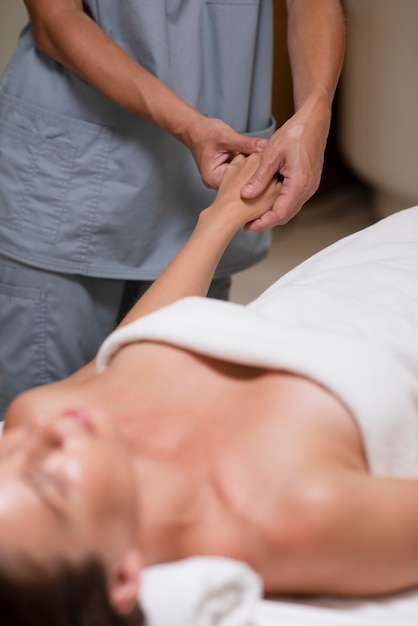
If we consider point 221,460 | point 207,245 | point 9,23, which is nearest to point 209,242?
point 207,245

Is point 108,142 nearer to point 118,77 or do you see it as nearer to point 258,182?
point 118,77

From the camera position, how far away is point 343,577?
0.90 metres

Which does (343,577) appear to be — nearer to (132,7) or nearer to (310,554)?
(310,554)

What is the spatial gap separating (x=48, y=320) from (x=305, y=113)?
21.7 inches

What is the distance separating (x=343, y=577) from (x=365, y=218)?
6.59 ft

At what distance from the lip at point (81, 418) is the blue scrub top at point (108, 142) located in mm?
563

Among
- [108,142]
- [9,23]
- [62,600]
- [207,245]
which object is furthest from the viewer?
[9,23]

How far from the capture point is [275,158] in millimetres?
1320

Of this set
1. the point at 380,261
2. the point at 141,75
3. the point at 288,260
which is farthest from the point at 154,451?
the point at 288,260

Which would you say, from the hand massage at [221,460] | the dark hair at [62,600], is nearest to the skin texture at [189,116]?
the hand massage at [221,460]

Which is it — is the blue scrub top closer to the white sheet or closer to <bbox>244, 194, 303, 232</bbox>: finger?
<bbox>244, 194, 303, 232</bbox>: finger

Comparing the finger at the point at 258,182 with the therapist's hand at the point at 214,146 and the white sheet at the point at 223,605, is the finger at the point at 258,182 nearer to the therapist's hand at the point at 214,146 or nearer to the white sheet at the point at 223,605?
the therapist's hand at the point at 214,146

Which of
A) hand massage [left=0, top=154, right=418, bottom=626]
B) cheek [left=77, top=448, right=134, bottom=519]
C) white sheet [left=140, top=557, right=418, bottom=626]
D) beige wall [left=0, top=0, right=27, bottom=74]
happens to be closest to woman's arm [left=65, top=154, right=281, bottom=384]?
hand massage [left=0, top=154, right=418, bottom=626]

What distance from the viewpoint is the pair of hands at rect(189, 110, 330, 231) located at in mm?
1311
